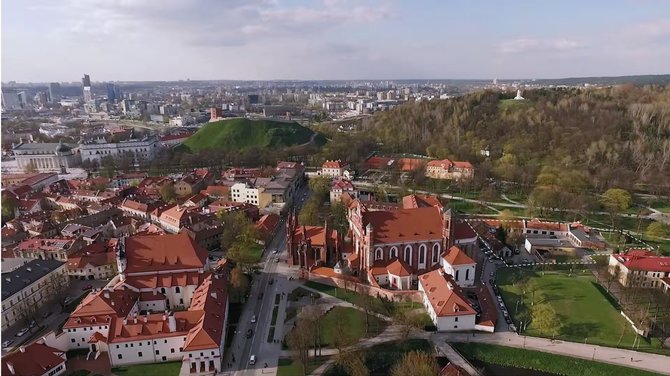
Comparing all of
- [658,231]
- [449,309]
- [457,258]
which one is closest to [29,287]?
[449,309]

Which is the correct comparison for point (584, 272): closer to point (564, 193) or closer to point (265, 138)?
point (564, 193)

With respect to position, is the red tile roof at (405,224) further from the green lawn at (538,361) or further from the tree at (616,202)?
the tree at (616,202)

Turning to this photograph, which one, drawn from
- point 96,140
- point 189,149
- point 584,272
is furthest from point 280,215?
point 96,140

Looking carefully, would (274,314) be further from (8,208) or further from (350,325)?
(8,208)

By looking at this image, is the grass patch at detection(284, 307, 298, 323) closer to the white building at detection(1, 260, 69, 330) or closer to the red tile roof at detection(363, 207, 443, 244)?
the red tile roof at detection(363, 207, 443, 244)

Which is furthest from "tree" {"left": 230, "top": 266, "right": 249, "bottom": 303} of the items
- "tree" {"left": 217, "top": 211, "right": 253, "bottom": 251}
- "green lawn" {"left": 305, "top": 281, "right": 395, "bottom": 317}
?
"tree" {"left": 217, "top": 211, "right": 253, "bottom": 251}

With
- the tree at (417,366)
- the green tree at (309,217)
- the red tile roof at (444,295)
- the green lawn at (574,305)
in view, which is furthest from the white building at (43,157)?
the green lawn at (574,305)

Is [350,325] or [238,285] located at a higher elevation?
[238,285]
